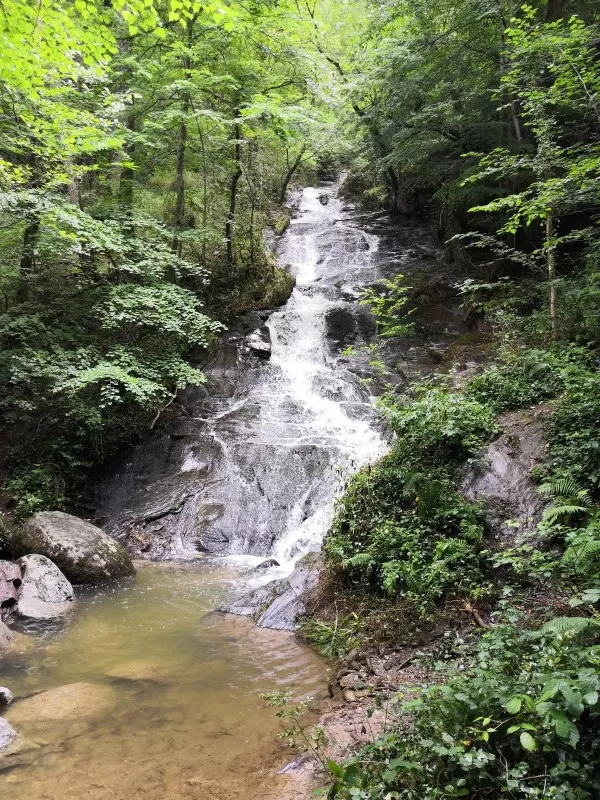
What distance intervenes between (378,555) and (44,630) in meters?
4.43

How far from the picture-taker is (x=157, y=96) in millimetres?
14273

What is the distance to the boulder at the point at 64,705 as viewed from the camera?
172 inches

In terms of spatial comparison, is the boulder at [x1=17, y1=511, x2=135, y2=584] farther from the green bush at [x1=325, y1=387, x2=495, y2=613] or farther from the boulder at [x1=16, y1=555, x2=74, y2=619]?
the green bush at [x1=325, y1=387, x2=495, y2=613]

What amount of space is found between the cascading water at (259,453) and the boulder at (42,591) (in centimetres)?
207

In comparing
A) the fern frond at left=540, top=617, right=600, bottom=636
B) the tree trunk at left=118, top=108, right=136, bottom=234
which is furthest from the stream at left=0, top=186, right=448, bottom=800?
the tree trunk at left=118, top=108, right=136, bottom=234

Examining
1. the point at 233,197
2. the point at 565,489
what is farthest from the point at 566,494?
the point at 233,197

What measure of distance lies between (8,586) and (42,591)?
1.71ft

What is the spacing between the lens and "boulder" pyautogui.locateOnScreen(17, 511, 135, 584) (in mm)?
8009

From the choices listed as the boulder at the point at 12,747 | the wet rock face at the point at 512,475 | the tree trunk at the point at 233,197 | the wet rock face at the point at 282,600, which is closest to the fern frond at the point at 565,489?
the wet rock face at the point at 512,475

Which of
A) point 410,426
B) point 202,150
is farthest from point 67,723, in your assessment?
point 202,150

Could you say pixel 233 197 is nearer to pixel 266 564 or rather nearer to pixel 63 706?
pixel 266 564

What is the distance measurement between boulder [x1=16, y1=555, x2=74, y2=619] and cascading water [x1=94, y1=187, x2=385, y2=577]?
2071 mm

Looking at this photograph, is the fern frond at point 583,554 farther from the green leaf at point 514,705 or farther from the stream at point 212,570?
the stream at point 212,570

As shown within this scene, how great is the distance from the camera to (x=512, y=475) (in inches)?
234
